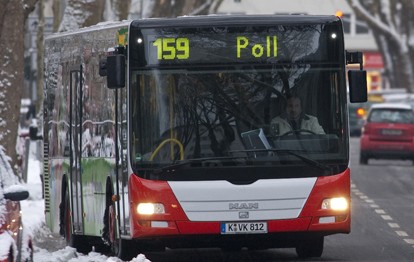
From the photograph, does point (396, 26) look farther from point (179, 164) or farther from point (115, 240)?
point (179, 164)

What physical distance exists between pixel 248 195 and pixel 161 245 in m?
1.12

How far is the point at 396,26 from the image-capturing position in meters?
69.8

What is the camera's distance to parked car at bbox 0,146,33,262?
12.0 meters

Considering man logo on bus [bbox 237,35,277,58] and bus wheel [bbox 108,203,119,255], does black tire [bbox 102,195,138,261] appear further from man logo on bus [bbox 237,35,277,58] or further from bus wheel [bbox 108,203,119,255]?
man logo on bus [bbox 237,35,277,58]

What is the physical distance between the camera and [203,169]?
15.3 m

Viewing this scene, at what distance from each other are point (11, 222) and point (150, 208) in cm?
279

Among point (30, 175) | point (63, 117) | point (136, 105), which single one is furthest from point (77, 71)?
point (30, 175)

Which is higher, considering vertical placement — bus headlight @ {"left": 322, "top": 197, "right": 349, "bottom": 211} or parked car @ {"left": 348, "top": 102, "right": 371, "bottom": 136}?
bus headlight @ {"left": 322, "top": 197, "right": 349, "bottom": 211}

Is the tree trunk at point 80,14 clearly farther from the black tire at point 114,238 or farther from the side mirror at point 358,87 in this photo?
the side mirror at point 358,87

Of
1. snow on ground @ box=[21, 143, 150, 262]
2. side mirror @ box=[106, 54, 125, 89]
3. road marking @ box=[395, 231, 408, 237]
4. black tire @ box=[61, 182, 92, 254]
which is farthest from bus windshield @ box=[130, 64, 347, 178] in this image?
road marking @ box=[395, 231, 408, 237]

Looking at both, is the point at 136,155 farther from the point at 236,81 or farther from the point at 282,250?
the point at 282,250

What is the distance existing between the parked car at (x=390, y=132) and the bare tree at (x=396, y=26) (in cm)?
2622

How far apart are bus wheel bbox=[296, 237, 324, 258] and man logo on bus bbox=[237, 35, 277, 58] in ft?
7.14

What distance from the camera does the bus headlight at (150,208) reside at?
15.3 metres
